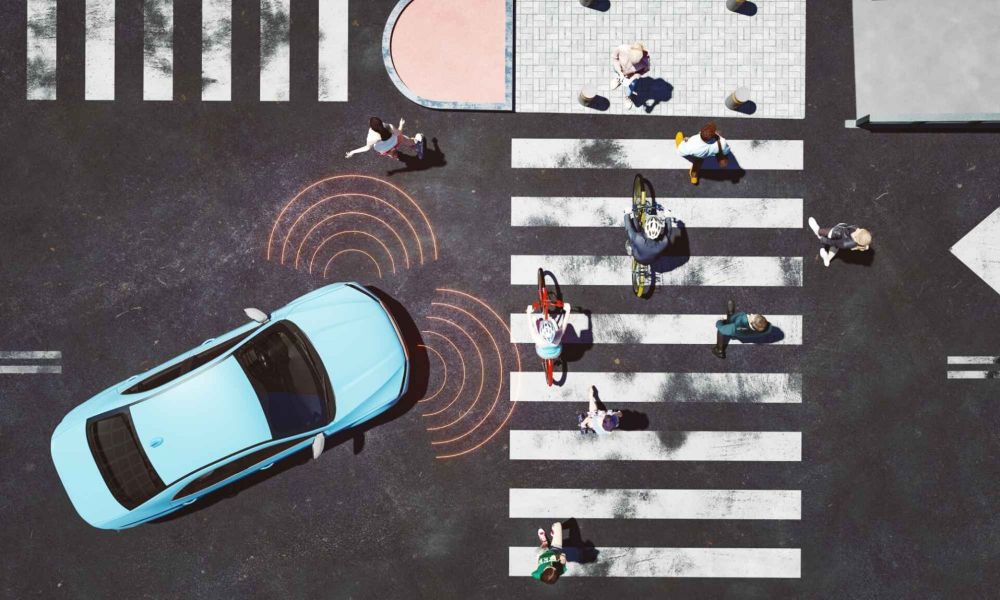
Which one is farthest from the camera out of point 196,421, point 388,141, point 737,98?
point 737,98

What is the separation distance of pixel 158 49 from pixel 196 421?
6.88m

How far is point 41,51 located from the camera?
11.3 m

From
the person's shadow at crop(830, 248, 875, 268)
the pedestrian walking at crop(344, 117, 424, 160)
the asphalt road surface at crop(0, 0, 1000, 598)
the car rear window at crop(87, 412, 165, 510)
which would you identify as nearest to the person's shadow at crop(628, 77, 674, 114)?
the asphalt road surface at crop(0, 0, 1000, 598)

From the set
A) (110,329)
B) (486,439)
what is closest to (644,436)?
(486,439)

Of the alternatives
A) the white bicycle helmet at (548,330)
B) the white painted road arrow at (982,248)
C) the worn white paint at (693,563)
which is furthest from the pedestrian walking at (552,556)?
the white painted road arrow at (982,248)

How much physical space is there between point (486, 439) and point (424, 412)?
49.6 inches

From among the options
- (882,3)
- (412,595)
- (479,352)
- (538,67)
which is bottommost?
(412,595)

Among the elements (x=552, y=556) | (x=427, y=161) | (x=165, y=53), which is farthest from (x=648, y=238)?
(x=165, y=53)

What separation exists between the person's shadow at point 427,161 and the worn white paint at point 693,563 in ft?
25.6

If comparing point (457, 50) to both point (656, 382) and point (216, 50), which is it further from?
point (656, 382)

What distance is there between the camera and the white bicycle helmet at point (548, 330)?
33.0 ft

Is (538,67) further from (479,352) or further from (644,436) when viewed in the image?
(644,436)

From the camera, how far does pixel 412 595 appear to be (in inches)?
447

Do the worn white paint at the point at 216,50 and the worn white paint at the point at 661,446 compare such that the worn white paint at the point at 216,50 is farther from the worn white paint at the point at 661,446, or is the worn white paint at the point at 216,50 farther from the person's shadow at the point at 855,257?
the person's shadow at the point at 855,257
